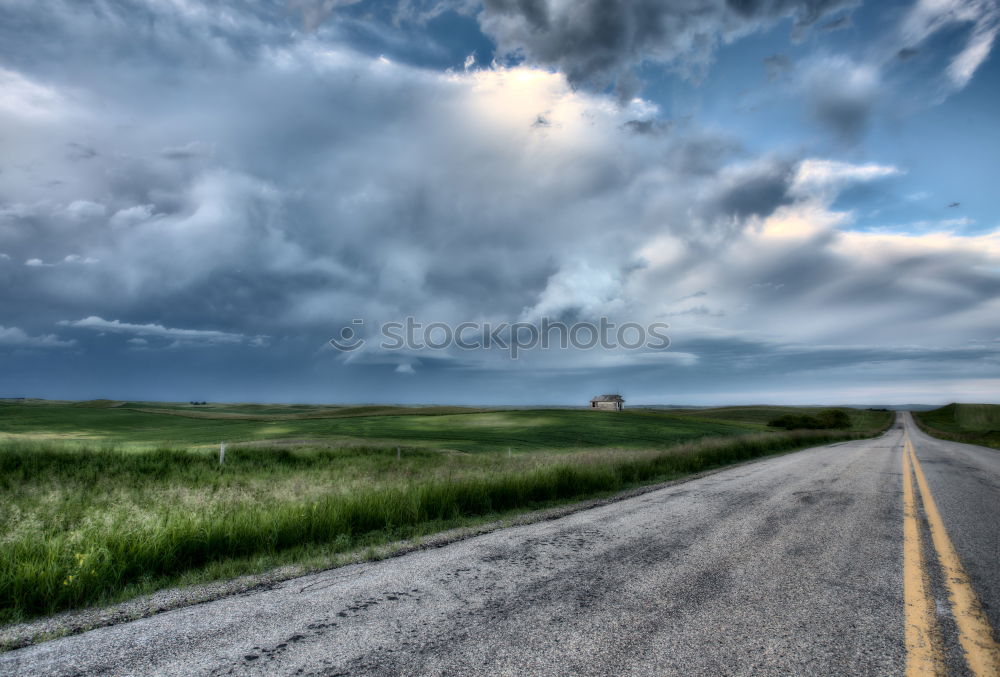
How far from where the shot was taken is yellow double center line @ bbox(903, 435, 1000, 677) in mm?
3059

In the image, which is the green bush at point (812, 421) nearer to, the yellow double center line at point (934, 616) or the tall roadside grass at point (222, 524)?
the tall roadside grass at point (222, 524)

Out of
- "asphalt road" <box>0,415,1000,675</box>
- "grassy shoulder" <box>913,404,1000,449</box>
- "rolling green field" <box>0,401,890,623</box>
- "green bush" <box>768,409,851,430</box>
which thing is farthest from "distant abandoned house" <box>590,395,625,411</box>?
"asphalt road" <box>0,415,1000,675</box>

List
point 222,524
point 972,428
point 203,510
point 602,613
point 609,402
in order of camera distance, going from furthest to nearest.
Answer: point 609,402, point 972,428, point 203,510, point 222,524, point 602,613

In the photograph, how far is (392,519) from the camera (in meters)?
7.51

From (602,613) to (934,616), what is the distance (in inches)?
105

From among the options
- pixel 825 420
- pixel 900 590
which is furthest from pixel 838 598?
pixel 825 420

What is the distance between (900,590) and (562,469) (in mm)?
7155

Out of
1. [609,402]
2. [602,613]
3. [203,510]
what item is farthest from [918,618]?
[609,402]

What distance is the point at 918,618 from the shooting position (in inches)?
146

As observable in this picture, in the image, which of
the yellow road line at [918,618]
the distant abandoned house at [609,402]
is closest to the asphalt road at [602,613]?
the yellow road line at [918,618]

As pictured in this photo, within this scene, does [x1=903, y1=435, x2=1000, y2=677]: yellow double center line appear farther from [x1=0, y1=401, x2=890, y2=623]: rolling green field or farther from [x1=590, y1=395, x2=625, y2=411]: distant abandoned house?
[x1=590, y1=395, x2=625, y2=411]: distant abandoned house

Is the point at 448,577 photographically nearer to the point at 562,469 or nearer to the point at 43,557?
the point at 43,557

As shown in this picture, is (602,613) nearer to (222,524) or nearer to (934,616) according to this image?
(934,616)

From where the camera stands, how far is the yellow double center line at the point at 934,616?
10.0 ft
